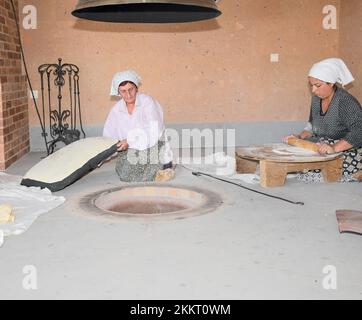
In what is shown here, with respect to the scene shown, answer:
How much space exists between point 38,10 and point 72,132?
1.45 meters

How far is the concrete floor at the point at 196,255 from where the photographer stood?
1826 millimetres

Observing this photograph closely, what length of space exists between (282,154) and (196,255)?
67.2 inches

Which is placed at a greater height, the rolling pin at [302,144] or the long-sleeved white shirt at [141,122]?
the long-sleeved white shirt at [141,122]

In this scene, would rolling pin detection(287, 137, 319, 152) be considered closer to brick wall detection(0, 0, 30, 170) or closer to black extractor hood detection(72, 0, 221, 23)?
black extractor hood detection(72, 0, 221, 23)

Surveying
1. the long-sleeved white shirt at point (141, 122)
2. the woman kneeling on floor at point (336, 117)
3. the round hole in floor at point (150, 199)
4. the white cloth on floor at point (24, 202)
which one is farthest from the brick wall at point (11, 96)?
the woman kneeling on floor at point (336, 117)

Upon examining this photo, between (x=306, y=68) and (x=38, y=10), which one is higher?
(x=38, y=10)

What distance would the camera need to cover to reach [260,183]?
140 inches

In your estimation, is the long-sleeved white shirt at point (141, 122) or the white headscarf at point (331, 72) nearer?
the white headscarf at point (331, 72)

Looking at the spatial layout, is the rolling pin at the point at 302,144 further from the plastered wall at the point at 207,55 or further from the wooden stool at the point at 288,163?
the plastered wall at the point at 207,55

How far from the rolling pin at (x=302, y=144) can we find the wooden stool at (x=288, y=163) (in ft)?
0.13

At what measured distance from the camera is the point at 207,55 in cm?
561

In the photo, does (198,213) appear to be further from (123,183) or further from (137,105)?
(137,105)

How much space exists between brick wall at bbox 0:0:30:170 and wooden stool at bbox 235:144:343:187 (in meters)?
2.27
